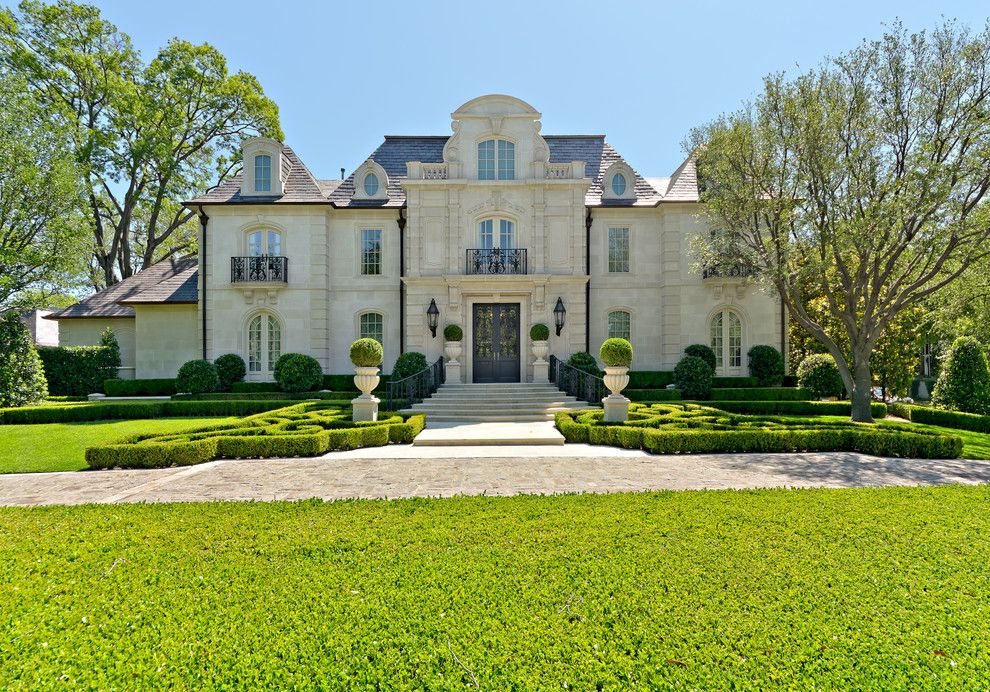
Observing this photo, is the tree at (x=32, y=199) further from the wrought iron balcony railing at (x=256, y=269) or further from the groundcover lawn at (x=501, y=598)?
the groundcover lawn at (x=501, y=598)

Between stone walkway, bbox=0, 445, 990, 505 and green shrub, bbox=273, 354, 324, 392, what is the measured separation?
769cm

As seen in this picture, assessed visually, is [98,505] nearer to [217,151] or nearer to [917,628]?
[917,628]

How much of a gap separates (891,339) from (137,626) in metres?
25.1

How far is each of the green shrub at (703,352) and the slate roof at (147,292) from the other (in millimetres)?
19778

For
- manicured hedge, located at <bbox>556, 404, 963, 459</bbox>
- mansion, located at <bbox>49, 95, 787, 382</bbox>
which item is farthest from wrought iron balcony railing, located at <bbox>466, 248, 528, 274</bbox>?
manicured hedge, located at <bbox>556, 404, 963, 459</bbox>

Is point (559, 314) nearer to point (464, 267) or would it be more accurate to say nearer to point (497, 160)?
point (464, 267)

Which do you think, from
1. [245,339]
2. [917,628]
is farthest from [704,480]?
[245,339]

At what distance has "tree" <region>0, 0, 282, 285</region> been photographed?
21.7m

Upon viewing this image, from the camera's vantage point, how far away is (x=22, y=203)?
15844 mm

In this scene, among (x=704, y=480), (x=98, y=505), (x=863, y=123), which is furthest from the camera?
(x=863, y=123)

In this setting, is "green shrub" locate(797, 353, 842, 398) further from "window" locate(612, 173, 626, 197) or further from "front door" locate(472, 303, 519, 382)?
"front door" locate(472, 303, 519, 382)

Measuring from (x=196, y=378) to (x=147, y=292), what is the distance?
6713mm

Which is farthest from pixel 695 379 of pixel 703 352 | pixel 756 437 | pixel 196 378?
pixel 196 378

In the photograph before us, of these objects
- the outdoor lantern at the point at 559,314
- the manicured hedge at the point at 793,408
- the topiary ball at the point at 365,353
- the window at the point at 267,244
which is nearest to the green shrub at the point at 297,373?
the window at the point at 267,244
